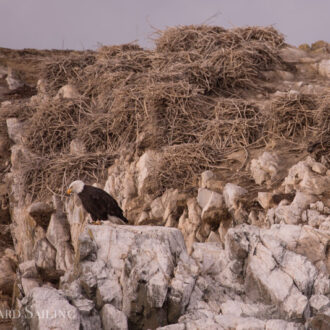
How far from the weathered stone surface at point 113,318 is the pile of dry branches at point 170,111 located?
15.0 feet

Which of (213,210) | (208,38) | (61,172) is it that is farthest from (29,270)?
(208,38)

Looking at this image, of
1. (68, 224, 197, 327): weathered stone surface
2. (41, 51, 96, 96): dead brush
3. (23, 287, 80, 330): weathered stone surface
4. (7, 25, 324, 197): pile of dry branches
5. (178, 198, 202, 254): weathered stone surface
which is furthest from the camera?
(41, 51, 96, 96): dead brush

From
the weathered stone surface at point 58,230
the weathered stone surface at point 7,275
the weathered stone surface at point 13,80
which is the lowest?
the weathered stone surface at point 7,275

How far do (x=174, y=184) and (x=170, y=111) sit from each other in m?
2.94

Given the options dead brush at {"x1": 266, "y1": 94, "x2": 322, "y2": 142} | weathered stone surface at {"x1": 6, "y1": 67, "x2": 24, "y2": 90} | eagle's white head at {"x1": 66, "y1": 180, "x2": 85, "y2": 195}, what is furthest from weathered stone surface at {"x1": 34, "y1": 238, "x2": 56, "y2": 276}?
weathered stone surface at {"x1": 6, "y1": 67, "x2": 24, "y2": 90}

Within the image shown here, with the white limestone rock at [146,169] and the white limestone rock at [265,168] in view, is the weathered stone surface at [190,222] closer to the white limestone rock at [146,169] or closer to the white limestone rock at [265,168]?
the white limestone rock at [265,168]

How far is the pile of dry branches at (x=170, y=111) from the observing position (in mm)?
12742

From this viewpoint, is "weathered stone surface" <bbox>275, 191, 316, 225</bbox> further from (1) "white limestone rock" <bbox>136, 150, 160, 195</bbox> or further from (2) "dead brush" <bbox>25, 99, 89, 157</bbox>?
(2) "dead brush" <bbox>25, 99, 89, 157</bbox>

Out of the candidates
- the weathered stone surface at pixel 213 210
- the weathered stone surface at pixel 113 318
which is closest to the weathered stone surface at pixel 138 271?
the weathered stone surface at pixel 113 318

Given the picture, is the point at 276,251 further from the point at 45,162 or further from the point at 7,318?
the point at 45,162

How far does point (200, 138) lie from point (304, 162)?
3.11 metres

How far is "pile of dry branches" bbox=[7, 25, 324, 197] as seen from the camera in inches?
502

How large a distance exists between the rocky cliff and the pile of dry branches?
0.04 metres

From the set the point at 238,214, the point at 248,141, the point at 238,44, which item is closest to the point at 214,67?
the point at 238,44
